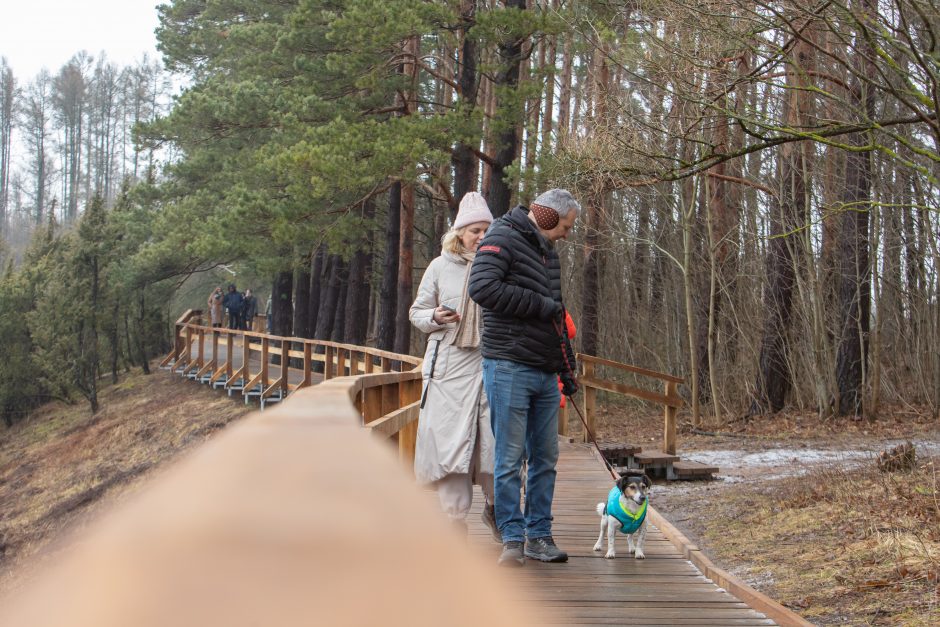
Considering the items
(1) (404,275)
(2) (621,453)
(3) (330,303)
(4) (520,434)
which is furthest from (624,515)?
(3) (330,303)

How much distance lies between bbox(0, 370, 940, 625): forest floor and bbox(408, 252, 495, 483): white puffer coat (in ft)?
4.31

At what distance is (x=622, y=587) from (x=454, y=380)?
4.90ft

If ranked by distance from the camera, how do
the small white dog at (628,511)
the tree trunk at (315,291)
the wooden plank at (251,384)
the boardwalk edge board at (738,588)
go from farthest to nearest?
the tree trunk at (315,291), the wooden plank at (251,384), the small white dog at (628,511), the boardwalk edge board at (738,588)

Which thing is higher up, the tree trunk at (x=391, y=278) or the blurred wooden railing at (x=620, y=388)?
the tree trunk at (x=391, y=278)

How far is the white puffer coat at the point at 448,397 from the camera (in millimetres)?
5340

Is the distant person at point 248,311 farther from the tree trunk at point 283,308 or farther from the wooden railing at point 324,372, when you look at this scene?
the wooden railing at point 324,372

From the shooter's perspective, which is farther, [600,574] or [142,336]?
[142,336]

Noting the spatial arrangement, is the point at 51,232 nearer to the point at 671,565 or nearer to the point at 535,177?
the point at 535,177

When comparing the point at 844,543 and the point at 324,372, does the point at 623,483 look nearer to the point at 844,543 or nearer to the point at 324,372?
the point at 844,543

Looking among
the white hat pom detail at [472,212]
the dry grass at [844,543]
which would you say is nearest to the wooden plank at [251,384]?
the dry grass at [844,543]

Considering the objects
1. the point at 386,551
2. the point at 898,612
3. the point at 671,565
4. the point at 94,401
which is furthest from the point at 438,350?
the point at 94,401

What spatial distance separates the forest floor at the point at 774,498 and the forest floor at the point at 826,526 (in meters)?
0.02

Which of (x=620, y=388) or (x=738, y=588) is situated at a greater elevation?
(x=620, y=388)

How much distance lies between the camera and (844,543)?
7.11 meters
